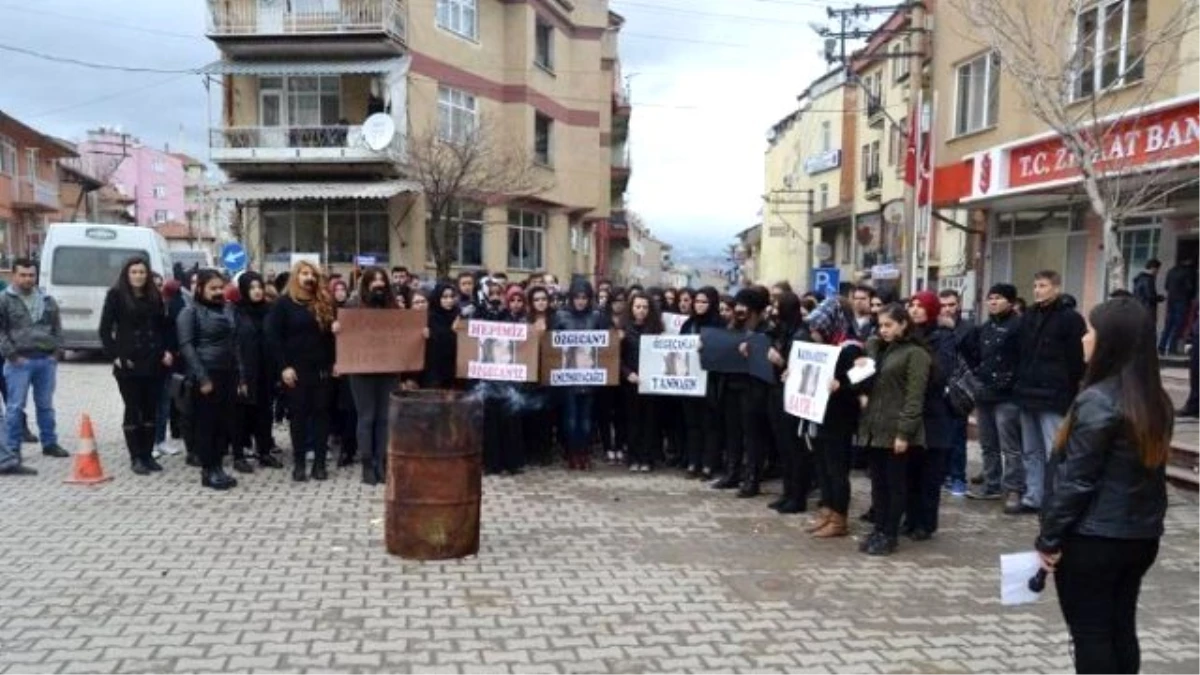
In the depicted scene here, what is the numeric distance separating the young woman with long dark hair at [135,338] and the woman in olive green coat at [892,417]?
6.21 m

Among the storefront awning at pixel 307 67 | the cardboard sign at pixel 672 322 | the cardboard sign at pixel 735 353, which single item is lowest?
the cardboard sign at pixel 735 353

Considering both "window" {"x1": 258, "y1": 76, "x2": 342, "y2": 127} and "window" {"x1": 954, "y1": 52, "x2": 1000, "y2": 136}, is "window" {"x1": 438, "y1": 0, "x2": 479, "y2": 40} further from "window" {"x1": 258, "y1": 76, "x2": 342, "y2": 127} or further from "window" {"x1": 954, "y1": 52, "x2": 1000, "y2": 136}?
"window" {"x1": 954, "y1": 52, "x2": 1000, "y2": 136}

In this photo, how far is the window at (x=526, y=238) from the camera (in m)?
34.0

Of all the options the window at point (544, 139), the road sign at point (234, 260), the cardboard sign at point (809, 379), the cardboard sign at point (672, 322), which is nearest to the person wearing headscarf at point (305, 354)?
the cardboard sign at point (672, 322)

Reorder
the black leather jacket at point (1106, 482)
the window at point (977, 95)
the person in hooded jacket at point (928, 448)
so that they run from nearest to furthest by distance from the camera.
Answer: the black leather jacket at point (1106, 482) → the person in hooded jacket at point (928, 448) → the window at point (977, 95)

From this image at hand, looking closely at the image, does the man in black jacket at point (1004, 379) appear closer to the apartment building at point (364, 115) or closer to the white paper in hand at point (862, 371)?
the white paper in hand at point (862, 371)

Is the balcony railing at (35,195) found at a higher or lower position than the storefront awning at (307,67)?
lower

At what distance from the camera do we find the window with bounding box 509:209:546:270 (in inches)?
→ 1339

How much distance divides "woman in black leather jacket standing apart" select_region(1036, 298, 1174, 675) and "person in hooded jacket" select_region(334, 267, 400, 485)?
247 inches

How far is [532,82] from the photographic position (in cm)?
3388

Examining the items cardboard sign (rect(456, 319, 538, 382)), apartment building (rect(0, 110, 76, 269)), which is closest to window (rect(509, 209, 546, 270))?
apartment building (rect(0, 110, 76, 269))

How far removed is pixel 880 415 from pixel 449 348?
4.24 m

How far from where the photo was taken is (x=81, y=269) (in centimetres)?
1833

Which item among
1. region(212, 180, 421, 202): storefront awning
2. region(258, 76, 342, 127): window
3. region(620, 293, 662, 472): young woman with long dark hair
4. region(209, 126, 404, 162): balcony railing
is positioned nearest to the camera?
region(620, 293, 662, 472): young woman with long dark hair
